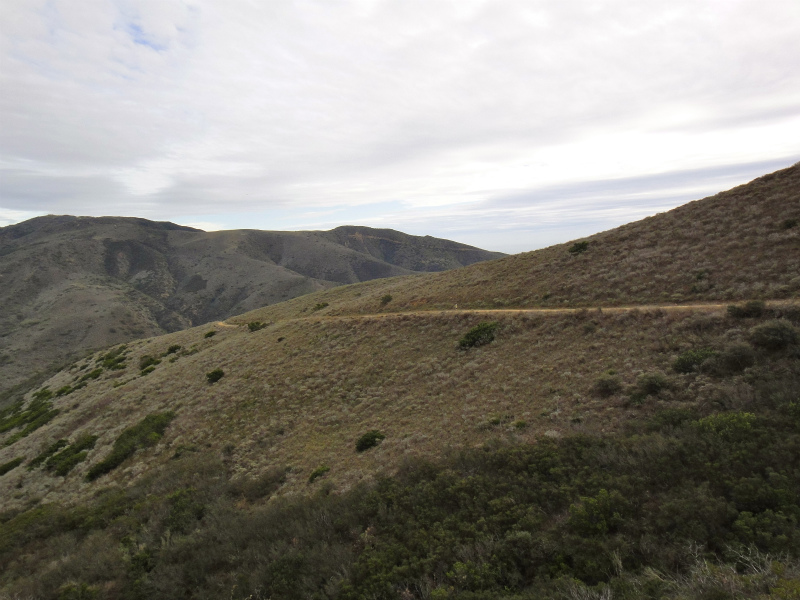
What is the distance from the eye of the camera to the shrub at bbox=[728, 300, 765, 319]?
13.9 m

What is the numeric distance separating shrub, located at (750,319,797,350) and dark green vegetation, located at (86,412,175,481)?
98.2ft

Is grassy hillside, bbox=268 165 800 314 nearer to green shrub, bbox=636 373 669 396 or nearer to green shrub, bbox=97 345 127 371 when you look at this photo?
green shrub, bbox=636 373 669 396

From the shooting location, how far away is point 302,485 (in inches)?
547

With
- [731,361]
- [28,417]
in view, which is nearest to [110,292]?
[28,417]

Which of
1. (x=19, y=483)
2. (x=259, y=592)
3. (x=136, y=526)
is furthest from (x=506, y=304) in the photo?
(x=19, y=483)

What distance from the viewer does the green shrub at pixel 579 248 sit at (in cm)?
2955

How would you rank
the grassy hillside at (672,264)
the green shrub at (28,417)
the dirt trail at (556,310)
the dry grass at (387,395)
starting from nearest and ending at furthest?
1. the dry grass at (387,395)
2. the dirt trail at (556,310)
3. the grassy hillside at (672,264)
4. the green shrub at (28,417)

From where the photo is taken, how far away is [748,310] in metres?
14.2

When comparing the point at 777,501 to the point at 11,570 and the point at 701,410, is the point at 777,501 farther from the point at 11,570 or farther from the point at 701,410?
the point at 11,570

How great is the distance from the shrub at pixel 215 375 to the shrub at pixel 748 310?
104 ft

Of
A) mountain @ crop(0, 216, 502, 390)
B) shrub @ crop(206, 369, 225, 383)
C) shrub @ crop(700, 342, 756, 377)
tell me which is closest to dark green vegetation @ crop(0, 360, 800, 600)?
shrub @ crop(700, 342, 756, 377)

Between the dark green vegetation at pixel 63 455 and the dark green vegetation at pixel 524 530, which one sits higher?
the dark green vegetation at pixel 524 530

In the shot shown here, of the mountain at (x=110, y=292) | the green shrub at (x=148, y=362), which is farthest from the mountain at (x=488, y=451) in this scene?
the mountain at (x=110, y=292)

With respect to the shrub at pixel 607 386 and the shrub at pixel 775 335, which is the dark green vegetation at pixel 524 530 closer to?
the shrub at pixel 775 335
